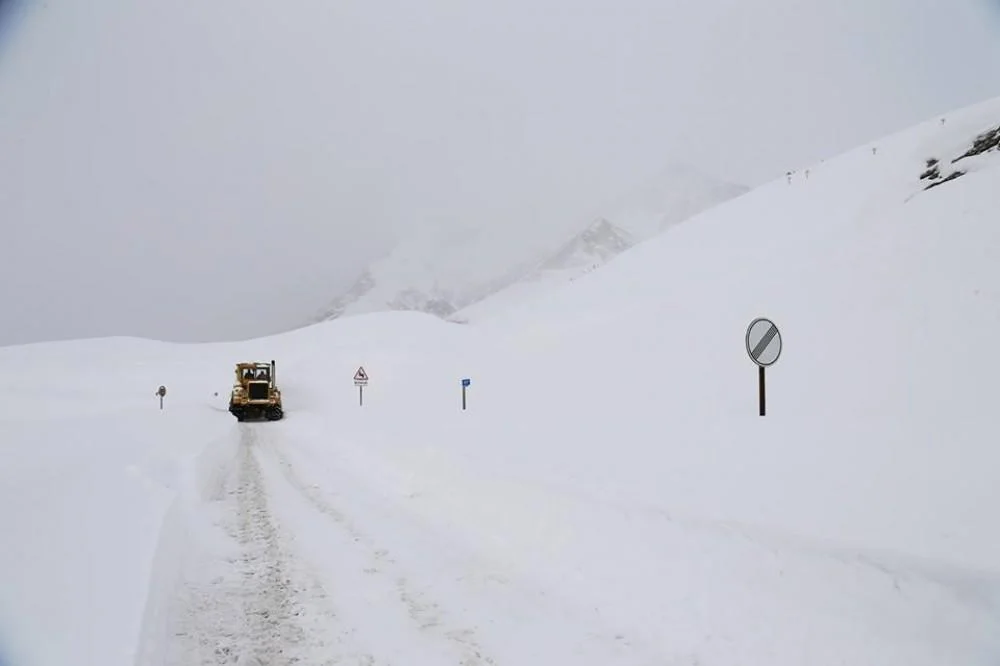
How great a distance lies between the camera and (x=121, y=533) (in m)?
5.78

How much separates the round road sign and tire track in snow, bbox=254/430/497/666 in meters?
6.44

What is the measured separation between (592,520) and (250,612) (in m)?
3.85

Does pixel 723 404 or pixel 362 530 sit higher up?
pixel 723 404

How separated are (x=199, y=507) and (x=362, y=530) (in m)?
3.04

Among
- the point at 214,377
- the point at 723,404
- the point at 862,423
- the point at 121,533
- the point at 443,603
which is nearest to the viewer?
the point at 443,603

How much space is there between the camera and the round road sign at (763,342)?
938 cm

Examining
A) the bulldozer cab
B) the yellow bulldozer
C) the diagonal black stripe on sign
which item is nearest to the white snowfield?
the diagonal black stripe on sign

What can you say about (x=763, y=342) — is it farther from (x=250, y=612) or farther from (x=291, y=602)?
(x=250, y=612)

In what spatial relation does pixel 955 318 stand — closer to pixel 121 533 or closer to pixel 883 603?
pixel 883 603

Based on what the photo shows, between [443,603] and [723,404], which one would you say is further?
[723,404]

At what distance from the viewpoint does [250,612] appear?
514 centimetres

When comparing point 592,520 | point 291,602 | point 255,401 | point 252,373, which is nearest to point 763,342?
point 592,520

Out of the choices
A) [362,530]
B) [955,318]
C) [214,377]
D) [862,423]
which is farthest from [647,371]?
[214,377]

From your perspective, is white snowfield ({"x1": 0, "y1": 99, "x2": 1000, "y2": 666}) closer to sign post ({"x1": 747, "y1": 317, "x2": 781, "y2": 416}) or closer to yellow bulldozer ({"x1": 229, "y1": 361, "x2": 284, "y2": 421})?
sign post ({"x1": 747, "y1": 317, "x2": 781, "y2": 416})
